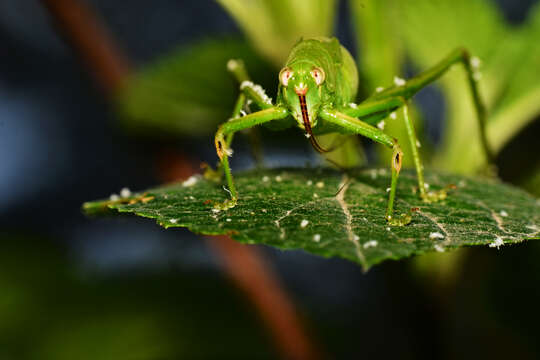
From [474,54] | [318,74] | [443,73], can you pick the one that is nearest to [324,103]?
[318,74]

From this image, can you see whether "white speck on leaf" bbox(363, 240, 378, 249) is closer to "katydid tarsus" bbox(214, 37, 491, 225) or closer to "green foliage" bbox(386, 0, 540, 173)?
"katydid tarsus" bbox(214, 37, 491, 225)

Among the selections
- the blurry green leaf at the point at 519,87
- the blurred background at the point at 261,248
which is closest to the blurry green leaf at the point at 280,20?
the blurred background at the point at 261,248

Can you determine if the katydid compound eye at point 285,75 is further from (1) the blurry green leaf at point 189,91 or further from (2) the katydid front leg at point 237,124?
(1) the blurry green leaf at point 189,91

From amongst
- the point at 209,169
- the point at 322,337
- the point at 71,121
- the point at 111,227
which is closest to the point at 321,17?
the point at 209,169

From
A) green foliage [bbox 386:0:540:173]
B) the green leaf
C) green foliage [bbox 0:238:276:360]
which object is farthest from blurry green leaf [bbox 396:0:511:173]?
green foliage [bbox 0:238:276:360]

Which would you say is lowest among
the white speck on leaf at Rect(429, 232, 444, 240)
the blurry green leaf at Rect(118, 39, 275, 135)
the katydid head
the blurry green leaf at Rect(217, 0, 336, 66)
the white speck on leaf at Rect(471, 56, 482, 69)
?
the white speck on leaf at Rect(429, 232, 444, 240)

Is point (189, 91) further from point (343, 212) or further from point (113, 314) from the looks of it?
point (343, 212)

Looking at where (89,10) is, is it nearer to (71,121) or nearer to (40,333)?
(40,333)
